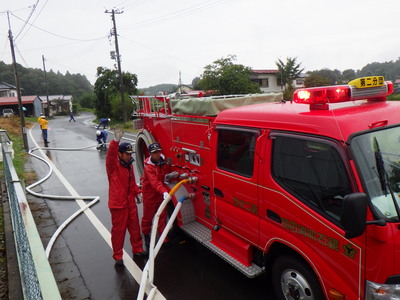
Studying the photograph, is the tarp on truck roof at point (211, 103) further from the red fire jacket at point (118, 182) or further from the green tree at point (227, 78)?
the green tree at point (227, 78)

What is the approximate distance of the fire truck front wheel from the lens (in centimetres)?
306

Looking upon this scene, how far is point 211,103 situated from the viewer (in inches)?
174

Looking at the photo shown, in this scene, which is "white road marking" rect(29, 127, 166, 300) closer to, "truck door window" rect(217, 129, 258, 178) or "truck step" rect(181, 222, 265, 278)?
"truck step" rect(181, 222, 265, 278)

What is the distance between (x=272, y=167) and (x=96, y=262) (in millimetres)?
3257

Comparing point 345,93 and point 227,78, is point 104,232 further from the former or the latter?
point 227,78

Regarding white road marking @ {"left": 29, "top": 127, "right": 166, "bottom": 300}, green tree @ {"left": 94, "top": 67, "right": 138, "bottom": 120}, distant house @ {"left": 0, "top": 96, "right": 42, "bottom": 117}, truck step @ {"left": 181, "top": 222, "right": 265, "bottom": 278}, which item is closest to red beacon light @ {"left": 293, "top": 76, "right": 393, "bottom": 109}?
truck step @ {"left": 181, "top": 222, "right": 265, "bottom": 278}

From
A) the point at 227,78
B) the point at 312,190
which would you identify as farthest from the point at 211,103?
the point at 227,78

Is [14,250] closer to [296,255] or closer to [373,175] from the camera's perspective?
[296,255]

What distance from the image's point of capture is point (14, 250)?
17.1ft

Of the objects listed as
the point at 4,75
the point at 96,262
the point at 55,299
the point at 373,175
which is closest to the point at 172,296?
the point at 96,262

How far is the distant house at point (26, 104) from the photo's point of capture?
53594mm

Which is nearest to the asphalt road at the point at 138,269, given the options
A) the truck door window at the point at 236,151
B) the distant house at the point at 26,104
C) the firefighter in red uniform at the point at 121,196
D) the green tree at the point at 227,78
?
the firefighter in red uniform at the point at 121,196

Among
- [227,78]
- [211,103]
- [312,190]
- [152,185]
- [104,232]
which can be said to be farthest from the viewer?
[227,78]

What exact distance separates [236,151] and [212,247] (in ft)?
4.43
